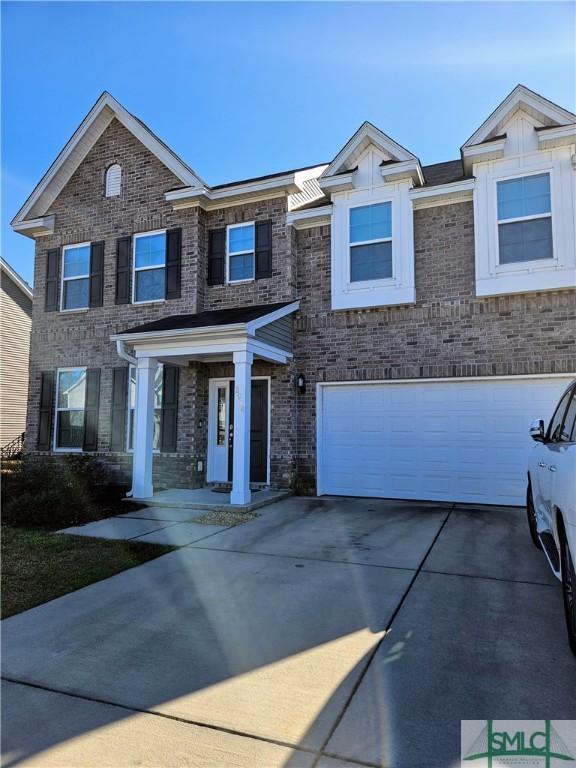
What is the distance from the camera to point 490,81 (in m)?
8.75

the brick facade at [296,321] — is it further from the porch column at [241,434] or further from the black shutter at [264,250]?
the porch column at [241,434]

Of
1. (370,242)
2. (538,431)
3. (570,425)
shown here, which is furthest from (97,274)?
(570,425)

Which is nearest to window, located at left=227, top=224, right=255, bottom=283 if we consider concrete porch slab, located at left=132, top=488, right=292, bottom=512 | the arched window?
the arched window

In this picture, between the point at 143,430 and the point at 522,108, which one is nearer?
the point at 522,108

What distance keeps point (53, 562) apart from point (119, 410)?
618cm

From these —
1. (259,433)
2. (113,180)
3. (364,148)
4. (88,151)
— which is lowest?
(259,433)

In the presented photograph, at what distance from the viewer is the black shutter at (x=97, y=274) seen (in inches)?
478

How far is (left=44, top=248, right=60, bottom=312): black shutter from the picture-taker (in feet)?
41.6

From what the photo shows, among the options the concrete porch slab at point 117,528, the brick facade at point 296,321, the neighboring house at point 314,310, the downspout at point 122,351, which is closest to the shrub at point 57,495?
the concrete porch slab at point 117,528

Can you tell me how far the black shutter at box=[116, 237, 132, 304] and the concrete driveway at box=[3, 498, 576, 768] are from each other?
7932mm

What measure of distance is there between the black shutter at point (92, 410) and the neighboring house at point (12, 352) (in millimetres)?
7330

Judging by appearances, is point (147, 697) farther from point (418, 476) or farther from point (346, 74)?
point (346, 74)

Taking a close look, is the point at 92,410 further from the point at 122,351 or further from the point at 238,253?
the point at 238,253

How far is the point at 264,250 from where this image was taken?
35.5 feet
